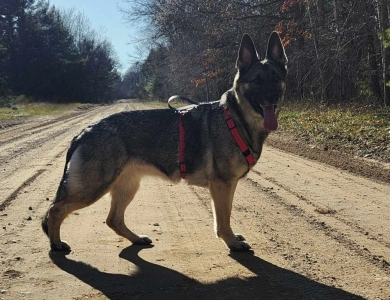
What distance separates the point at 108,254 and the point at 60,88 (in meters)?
63.4

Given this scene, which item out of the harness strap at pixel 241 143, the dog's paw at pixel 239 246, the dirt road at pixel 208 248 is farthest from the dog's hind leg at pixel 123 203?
the harness strap at pixel 241 143

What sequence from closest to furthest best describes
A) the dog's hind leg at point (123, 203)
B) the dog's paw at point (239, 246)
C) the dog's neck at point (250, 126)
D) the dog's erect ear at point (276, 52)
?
the dog's paw at point (239, 246)
the dog's neck at point (250, 126)
the dog's hind leg at point (123, 203)
the dog's erect ear at point (276, 52)

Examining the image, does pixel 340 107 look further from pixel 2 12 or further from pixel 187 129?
pixel 2 12

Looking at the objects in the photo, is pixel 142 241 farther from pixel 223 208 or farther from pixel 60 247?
pixel 223 208

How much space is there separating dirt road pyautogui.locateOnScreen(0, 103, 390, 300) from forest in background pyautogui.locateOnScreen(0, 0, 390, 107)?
28.2ft

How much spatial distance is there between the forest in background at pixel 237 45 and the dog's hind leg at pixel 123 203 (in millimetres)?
10407

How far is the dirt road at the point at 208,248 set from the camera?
12.0 feet

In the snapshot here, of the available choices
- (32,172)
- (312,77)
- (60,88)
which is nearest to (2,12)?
(60,88)

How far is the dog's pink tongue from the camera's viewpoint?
471 cm

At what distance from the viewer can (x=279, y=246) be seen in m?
4.62

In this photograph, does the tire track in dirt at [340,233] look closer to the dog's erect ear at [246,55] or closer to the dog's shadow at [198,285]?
the dog's shadow at [198,285]

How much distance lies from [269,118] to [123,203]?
186 cm

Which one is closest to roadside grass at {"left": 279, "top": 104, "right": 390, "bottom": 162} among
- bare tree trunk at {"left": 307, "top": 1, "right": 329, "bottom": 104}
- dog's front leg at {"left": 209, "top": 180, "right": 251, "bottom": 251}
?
bare tree trunk at {"left": 307, "top": 1, "right": 329, "bottom": 104}

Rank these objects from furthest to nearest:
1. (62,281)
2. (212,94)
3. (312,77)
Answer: (212,94), (312,77), (62,281)
